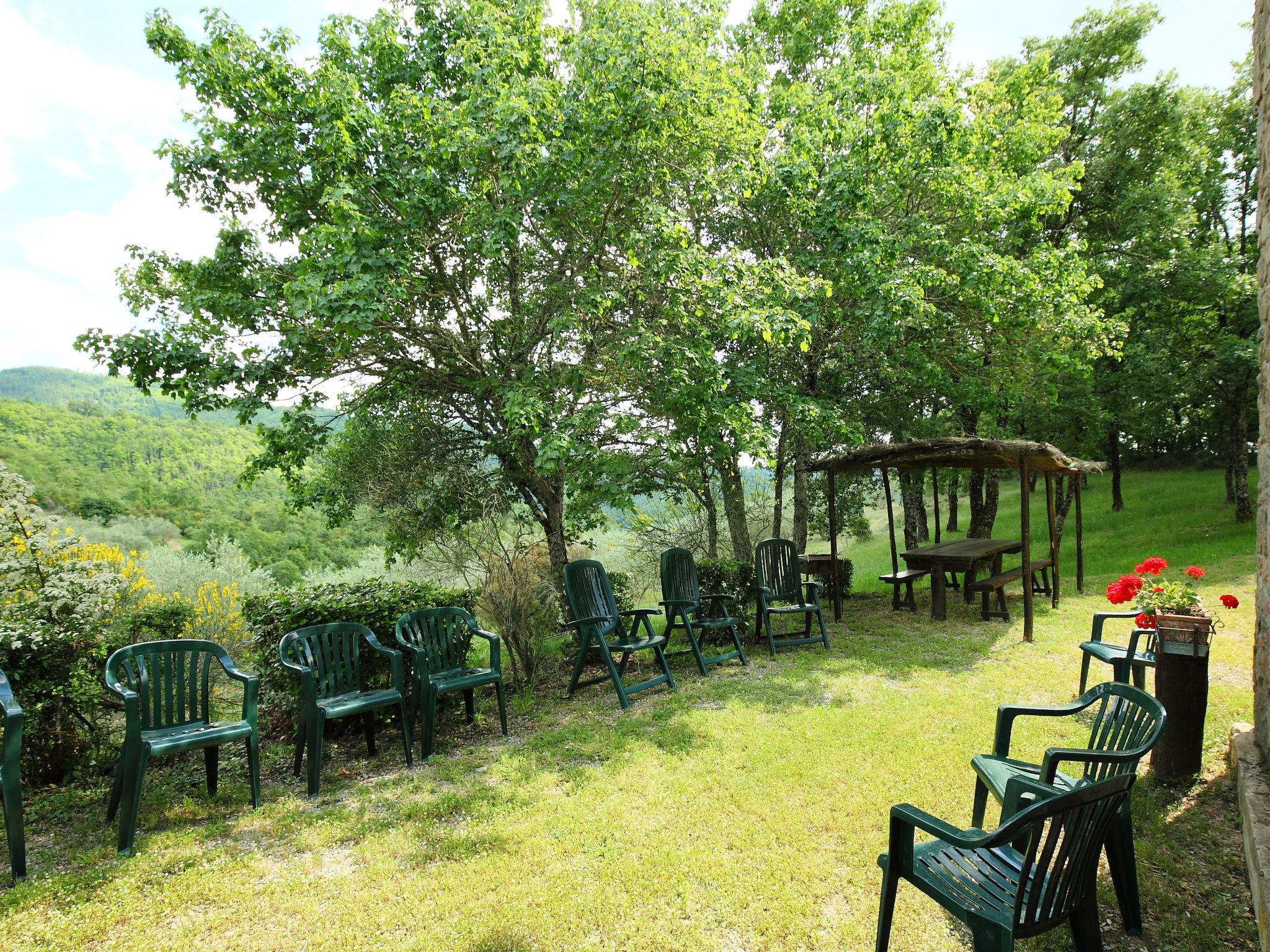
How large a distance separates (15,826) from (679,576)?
5.15 meters

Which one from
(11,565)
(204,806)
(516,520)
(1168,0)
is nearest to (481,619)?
(516,520)

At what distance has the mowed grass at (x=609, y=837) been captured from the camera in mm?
2617

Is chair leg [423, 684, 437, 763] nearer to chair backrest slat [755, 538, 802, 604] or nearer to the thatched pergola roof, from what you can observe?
chair backrest slat [755, 538, 802, 604]

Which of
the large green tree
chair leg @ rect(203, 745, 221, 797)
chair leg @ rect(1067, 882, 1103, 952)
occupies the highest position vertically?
the large green tree

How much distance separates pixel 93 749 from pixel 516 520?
4.44 metres

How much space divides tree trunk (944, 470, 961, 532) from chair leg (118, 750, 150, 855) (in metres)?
13.8

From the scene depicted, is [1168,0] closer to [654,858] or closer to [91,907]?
[654,858]

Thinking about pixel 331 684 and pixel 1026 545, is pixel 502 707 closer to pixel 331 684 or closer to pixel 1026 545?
pixel 331 684

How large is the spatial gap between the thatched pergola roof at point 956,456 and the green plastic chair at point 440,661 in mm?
5413

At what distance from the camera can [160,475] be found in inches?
858

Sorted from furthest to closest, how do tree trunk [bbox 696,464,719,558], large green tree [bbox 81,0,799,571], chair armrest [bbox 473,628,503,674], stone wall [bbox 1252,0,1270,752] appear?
tree trunk [bbox 696,464,719,558]
large green tree [bbox 81,0,799,571]
chair armrest [bbox 473,628,503,674]
stone wall [bbox 1252,0,1270,752]

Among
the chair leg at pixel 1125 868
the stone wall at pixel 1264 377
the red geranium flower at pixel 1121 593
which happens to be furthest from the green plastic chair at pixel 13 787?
the red geranium flower at pixel 1121 593

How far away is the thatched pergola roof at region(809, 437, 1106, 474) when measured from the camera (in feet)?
24.0

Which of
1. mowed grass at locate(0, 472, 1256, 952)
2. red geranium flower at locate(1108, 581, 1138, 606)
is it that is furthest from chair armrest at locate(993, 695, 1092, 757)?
red geranium flower at locate(1108, 581, 1138, 606)
